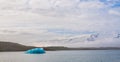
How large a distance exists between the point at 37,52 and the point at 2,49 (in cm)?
7884

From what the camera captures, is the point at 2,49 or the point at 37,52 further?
the point at 2,49

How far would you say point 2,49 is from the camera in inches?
6885

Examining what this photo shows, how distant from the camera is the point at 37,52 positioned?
100750 mm
